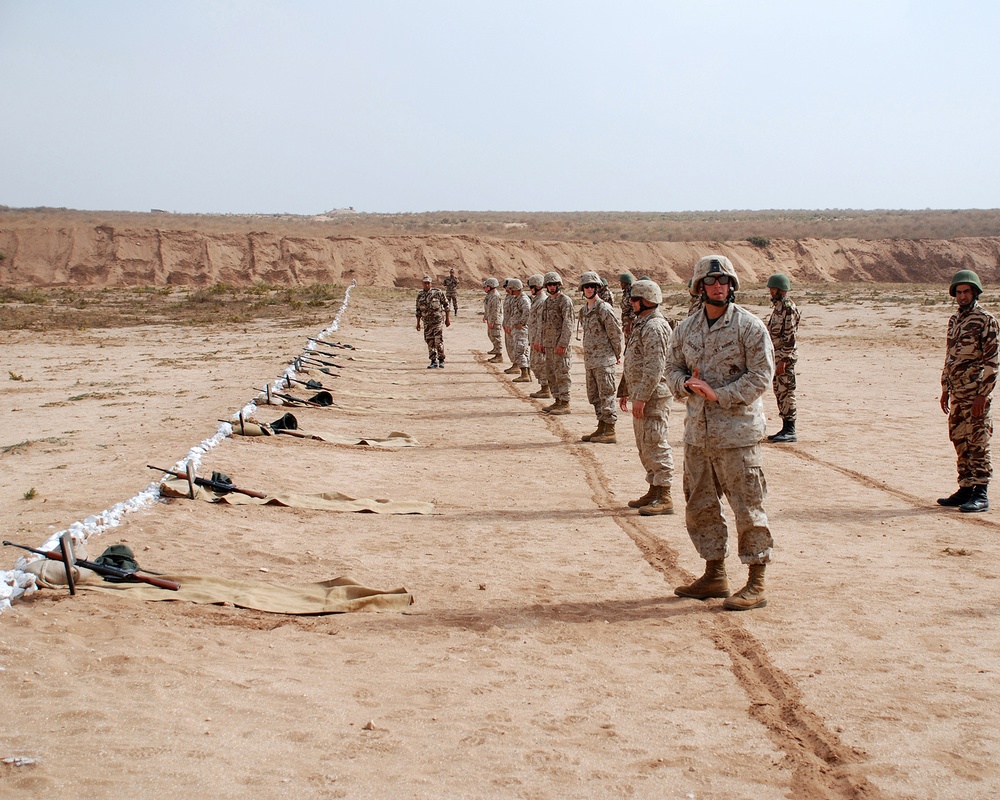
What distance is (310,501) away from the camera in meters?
8.27

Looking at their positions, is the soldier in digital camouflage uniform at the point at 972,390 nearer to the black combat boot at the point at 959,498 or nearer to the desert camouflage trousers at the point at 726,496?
the black combat boot at the point at 959,498

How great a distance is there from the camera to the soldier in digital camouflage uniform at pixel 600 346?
1120cm

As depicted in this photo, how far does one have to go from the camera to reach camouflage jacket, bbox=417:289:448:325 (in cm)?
1864

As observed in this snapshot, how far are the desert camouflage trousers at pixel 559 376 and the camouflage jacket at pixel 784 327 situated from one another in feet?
10.5

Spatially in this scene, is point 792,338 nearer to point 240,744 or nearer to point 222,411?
point 222,411

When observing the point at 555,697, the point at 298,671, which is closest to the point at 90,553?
the point at 298,671

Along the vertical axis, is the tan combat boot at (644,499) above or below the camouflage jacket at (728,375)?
below

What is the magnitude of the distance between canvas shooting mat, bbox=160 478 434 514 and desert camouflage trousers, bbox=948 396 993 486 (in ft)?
15.1

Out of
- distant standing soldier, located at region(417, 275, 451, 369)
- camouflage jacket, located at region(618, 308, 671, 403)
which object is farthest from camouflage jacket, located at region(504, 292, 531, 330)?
camouflage jacket, located at region(618, 308, 671, 403)

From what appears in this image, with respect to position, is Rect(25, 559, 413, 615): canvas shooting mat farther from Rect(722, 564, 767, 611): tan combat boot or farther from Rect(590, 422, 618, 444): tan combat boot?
Rect(590, 422, 618, 444): tan combat boot

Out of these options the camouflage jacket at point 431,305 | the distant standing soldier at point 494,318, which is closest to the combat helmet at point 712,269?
the camouflage jacket at point 431,305

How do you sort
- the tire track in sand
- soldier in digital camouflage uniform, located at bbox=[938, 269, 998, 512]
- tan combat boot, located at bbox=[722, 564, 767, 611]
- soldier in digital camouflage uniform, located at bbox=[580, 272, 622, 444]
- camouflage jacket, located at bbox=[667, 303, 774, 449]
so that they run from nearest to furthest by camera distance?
the tire track in sand, camouflage jacket, located at bbox=[667, 303, 774, 449], tan combat boot, located at bbox=[722, 564, 767, 611], soldier in digital camouflage uniform, located at bbox=[938, 269, 998, 512], soldier in digital camouflage uniform, located at bbox=[580, 272, 622, 444]

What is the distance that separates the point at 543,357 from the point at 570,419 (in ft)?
5.60

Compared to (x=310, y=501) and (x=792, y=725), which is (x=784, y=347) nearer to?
(x=310, y=501)
